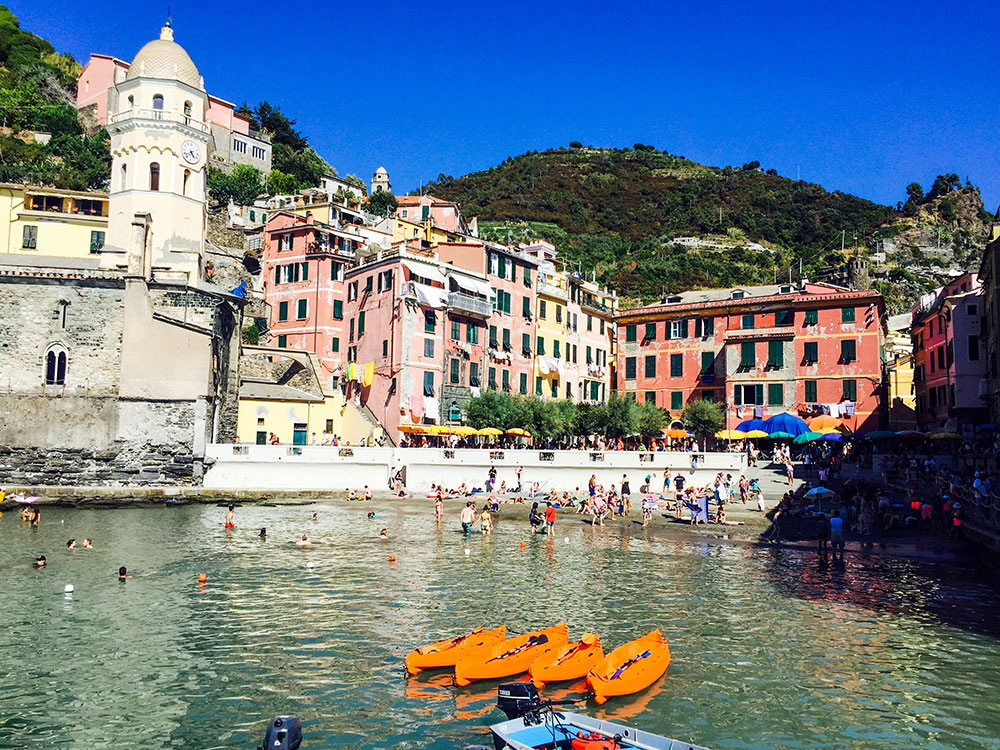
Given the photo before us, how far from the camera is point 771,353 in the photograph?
56.1 meters

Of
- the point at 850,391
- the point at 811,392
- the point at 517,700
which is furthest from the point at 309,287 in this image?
the point at 517,700

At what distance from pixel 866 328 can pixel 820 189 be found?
123208mm

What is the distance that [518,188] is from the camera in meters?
162

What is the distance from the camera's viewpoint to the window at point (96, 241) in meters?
50.6

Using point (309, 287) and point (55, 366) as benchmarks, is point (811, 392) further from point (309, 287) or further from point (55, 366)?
point (55, 366)

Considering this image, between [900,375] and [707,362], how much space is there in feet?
78.8

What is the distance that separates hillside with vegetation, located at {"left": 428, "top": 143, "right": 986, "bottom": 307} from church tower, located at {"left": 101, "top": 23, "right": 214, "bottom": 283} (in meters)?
57.4

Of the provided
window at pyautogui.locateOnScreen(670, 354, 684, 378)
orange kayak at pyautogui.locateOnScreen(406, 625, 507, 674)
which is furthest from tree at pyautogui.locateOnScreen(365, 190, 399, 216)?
orange kayak at pyautogui.locateOnScreen(406, 625, 507, 674)

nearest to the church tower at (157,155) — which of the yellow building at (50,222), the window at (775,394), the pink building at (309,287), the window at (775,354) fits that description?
the yellow building at (50,222)

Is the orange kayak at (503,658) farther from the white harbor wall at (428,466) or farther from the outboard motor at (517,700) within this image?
the white harbor wall at (428,466)

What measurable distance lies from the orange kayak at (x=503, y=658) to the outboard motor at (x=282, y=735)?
159 inches

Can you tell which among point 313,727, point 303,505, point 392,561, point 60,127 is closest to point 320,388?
point 303,505

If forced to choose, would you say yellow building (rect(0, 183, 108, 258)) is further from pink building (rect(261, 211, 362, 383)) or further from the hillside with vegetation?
the hillside with vegetation

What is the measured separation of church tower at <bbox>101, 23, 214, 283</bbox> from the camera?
47875mm
